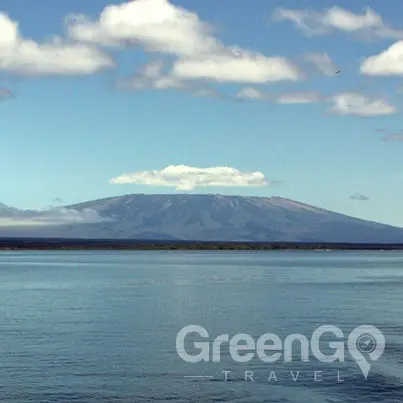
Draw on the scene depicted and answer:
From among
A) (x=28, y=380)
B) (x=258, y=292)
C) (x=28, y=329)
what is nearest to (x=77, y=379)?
(x=28, y=380)

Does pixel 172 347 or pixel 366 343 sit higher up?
pixel 366 343

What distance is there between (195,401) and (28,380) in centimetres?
685

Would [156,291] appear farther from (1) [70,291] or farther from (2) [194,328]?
(2) [194,328]

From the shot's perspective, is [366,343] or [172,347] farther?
[366,343]

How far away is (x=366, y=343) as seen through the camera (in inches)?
1519

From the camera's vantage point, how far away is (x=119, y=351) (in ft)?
119

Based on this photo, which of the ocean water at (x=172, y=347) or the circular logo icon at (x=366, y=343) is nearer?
the ocean water at (x=172, y=347)

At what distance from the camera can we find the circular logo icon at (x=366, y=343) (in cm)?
3681

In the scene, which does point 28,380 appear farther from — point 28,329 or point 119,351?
point 28,329

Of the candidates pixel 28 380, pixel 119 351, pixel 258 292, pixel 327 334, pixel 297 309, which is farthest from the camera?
pixel 258 292

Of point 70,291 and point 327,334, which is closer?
point 327,334

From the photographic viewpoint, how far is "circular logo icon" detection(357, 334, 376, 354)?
36812 millimetres

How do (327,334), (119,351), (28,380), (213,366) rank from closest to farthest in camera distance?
(28,380) < (213,366) < (119,351) < (327,334)

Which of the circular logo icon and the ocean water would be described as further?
the circular logo icon
